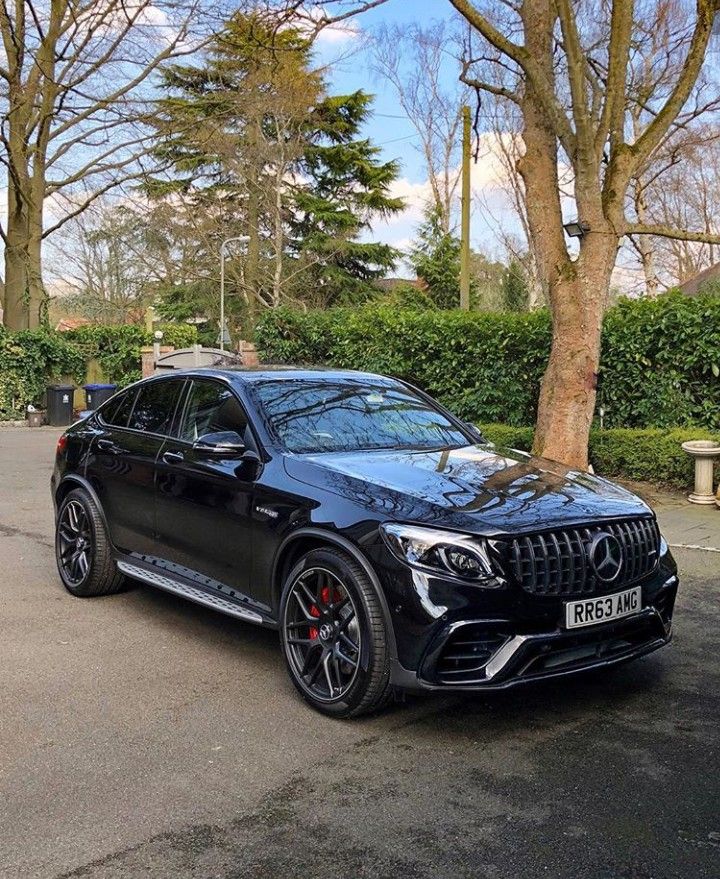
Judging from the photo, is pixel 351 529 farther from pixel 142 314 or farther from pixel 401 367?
pixel 142 314

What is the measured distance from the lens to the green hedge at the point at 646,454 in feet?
35.2

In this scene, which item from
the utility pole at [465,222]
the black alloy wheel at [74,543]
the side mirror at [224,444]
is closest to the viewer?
the side mirror at [224,444]

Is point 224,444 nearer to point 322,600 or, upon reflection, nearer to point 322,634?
point 322,600

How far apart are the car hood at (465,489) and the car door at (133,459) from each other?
1384 millimetres

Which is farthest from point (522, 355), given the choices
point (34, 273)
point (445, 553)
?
point (34, 273)

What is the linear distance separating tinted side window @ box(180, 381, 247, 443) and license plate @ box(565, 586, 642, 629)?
6.84 feet

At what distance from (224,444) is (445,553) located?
1.56m

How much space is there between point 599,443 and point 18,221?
20793mm

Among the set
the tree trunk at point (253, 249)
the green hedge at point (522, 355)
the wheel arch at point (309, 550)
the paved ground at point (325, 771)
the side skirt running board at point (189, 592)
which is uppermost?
the tree trunk at point (253, 249)

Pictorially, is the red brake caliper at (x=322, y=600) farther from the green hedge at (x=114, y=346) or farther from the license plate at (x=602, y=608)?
the green hedge at (x=114, y=346)

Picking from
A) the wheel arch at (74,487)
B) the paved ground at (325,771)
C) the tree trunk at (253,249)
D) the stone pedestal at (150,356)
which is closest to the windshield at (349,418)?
the paved ground at (325,771)

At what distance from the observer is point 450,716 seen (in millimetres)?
4109

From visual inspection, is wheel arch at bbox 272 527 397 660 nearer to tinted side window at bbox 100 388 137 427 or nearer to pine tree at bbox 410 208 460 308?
tinted side window at bbox 100 388 137 427

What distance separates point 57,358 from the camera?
2388cm
